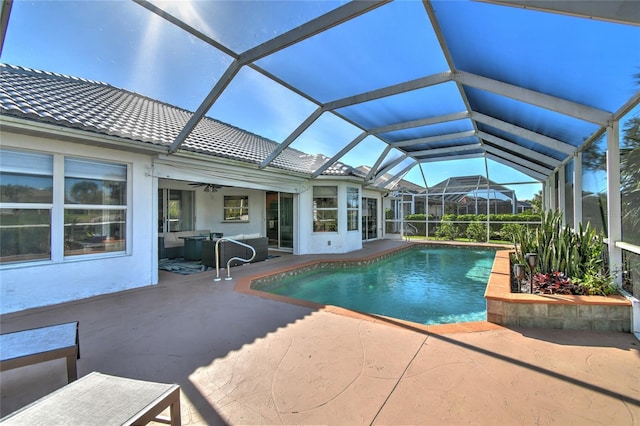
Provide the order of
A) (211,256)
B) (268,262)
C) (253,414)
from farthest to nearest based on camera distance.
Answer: (268,262) → (211,256) → (253,414)

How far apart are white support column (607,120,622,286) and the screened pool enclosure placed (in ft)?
0.05

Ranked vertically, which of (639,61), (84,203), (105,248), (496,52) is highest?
(496,52)

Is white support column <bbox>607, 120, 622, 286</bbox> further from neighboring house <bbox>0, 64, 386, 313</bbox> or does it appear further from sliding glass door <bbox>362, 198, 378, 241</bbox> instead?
sliding glass door <bbox>362, 198, 378, 241</bbox>

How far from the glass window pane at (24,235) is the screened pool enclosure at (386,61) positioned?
2552mm

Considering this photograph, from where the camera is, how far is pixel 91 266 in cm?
575

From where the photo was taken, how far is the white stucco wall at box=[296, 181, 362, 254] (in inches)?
455

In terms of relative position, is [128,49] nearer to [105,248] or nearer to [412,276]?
[105,248]

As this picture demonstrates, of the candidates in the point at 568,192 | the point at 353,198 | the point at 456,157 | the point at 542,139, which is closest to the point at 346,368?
the point at 542,139

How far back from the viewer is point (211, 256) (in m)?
8.70

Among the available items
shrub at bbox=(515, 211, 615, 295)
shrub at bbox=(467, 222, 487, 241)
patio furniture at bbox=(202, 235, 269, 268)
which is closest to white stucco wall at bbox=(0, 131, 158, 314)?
patio furniture at bbox=(202, 235, 269, 268)

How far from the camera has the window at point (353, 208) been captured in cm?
1246

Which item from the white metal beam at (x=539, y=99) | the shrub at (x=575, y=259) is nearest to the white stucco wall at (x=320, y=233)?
the shrub at (x=575, y=259)

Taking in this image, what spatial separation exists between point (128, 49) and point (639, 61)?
6.98m

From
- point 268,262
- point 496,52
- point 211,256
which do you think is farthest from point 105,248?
point 496,52
